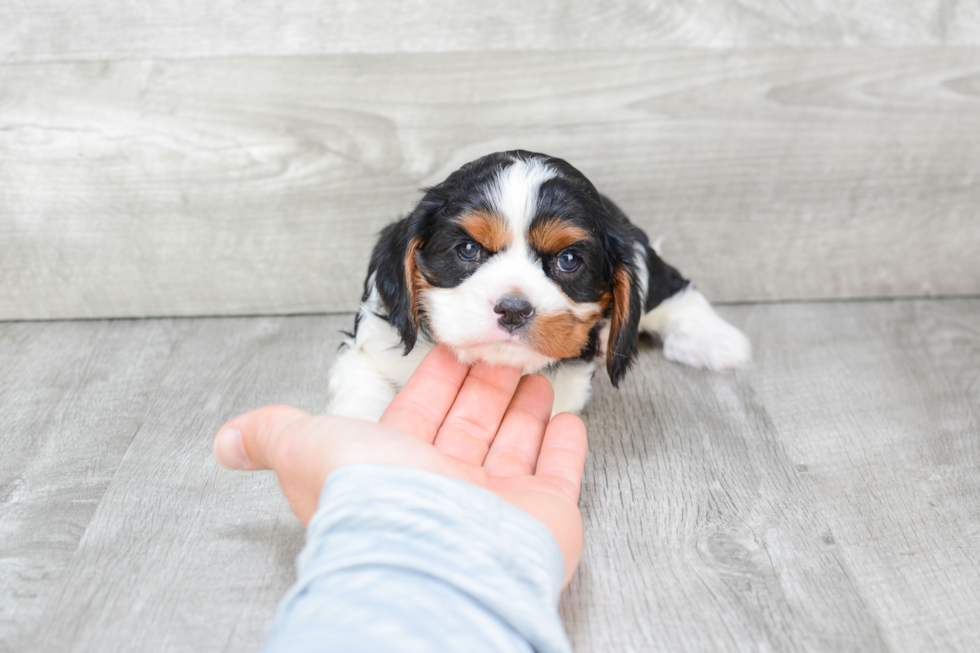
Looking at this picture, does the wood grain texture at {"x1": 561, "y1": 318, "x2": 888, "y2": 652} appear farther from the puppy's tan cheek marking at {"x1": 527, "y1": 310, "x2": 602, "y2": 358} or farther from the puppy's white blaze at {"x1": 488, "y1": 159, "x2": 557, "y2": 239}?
the puppy's white blaze at {"x1": 488, "y1": 159, "x2": 557, "y2": 239}

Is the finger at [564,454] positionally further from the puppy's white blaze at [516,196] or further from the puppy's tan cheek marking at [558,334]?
the puppy's white blaze at [516,196]

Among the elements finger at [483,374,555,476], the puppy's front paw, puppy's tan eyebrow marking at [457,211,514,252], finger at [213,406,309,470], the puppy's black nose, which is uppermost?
puppy's tan eyebrow marking at [457,211,514,252]

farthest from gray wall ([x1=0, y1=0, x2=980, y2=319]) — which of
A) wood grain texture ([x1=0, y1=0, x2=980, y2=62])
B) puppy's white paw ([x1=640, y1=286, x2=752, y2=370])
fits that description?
puppy's white paw ([x1=640, y1=286, x2=752, y2=370])

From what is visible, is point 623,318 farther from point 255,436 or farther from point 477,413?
point 255,436

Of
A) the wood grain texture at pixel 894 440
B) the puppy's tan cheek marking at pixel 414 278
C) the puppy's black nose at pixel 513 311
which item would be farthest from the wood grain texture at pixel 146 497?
the wood grain texture at pixel 894 440

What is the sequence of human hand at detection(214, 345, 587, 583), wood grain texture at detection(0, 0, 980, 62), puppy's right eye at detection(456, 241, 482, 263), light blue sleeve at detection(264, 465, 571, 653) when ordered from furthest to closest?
wood grain texture at detection(0, 0, 980, 62) < puppy's right eye at detection(456, 241, 482, 263) < human hand at detection(214, 345, 587, 583) < light blue sleeve at detection(264, 465, 571, 653)

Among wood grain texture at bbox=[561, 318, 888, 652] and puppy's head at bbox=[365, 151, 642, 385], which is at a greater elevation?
Result: puppy's head at bbox=[365, 151, 642, 385]

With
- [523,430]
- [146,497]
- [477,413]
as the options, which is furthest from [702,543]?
[146,497]

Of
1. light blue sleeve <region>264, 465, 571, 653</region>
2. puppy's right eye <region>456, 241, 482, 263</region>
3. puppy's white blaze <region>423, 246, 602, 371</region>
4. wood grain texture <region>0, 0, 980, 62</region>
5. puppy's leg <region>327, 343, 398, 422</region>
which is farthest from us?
wood grain texture <region>0, 0, 980, 62</region>
